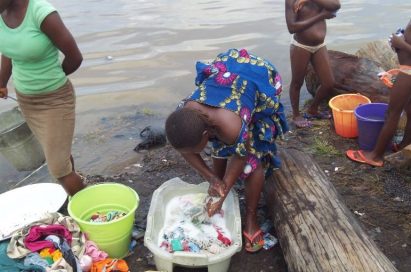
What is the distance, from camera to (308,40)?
503 cm

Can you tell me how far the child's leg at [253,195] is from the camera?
11.0 feet

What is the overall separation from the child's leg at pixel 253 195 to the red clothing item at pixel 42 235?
134cm

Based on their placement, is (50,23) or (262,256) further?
(262,256)

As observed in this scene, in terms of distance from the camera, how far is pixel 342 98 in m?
5.14

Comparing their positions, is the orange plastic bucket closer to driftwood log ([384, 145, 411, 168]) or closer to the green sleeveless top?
driftwood log ([384, 145, 411, 168])

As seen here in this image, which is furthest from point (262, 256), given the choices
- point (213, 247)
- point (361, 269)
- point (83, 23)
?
point (83, 23)

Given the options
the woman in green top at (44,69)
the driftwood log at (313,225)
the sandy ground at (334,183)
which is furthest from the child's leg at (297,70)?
the woman in green top at (44,69)

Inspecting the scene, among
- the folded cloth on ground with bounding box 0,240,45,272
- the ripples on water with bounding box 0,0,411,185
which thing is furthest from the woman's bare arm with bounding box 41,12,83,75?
the ripples on water with bounding box 0,0,411,185

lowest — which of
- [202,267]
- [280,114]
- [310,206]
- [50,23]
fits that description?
[202,267]

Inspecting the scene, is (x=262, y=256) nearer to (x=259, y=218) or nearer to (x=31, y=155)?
(x=259, y=218)

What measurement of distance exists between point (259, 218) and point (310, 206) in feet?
2.10

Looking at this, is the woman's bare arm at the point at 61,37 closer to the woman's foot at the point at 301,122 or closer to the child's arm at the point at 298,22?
the child's arm at the point at 298,22

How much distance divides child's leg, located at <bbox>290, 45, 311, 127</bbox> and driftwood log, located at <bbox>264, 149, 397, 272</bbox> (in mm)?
1681

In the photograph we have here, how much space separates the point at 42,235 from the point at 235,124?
1.56m
